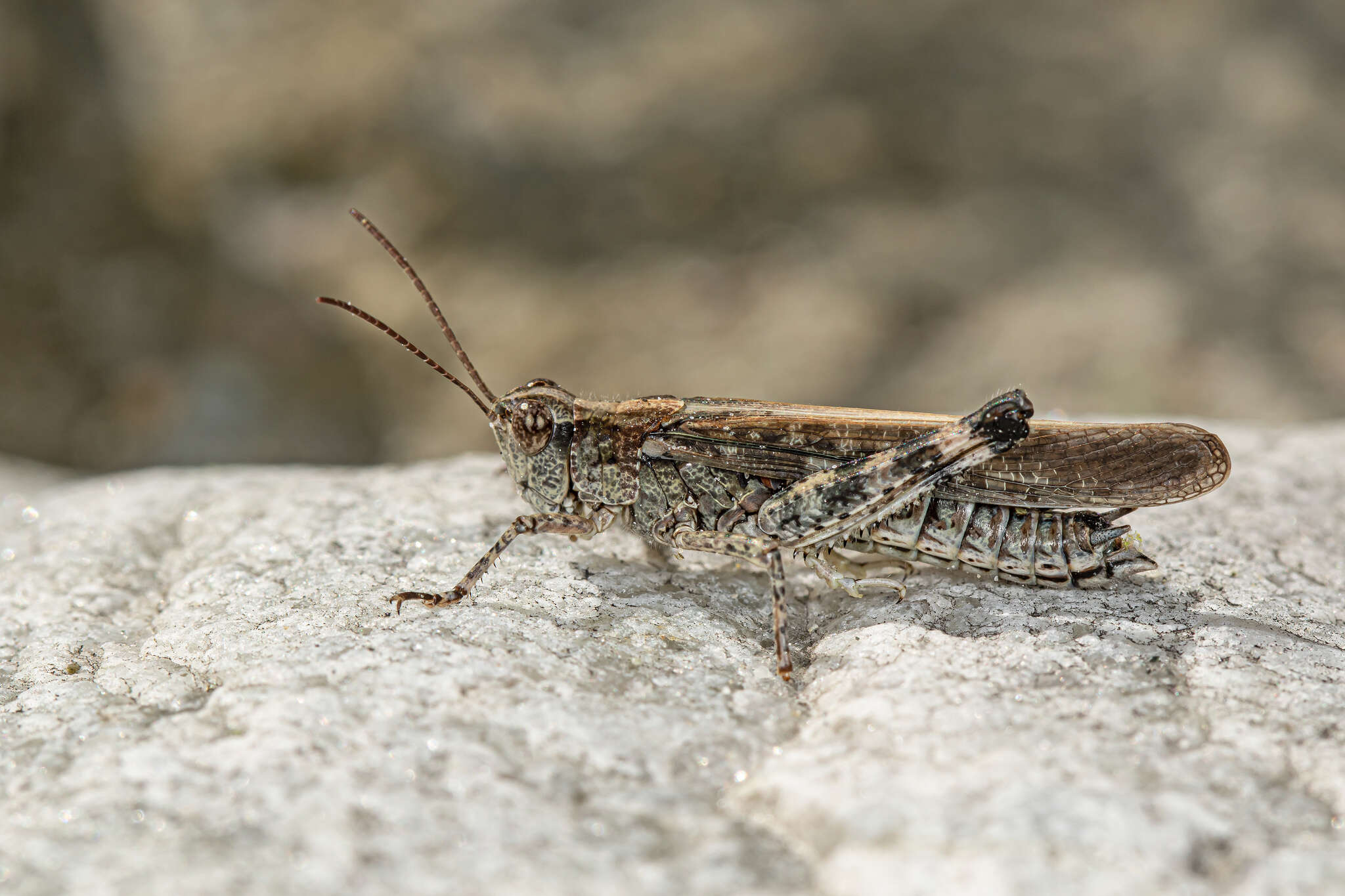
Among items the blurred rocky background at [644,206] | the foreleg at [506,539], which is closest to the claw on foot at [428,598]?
the foreleg at [506,539]

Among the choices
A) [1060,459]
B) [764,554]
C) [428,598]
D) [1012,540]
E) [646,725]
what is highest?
[1060,459]

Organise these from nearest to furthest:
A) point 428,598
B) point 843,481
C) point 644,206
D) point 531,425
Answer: point 428,598 → point 843,481 → point 531,425 → point 644,206

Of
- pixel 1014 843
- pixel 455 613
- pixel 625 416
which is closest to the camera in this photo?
pixel 1014 843

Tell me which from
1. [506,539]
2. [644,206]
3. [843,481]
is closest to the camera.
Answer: [843,481]

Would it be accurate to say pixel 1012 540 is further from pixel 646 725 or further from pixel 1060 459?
pixel 646 725

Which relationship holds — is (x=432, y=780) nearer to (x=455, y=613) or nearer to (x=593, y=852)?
(x=593, y=852)

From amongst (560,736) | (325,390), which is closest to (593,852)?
(560,736)

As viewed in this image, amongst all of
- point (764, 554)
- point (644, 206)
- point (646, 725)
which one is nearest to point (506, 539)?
point (764, 554)
